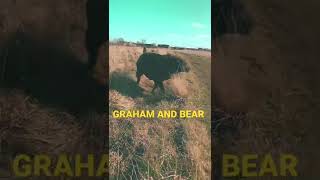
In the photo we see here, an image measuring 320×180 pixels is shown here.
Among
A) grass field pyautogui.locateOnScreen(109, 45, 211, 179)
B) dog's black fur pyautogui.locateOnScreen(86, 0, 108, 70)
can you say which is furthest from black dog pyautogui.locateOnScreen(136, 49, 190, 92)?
dog's black fur pyautogui.locateOnScreen(86, 0, 108, 70)

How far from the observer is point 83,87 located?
233 inches

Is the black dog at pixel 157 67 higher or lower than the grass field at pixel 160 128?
higher

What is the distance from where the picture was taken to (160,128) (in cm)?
603

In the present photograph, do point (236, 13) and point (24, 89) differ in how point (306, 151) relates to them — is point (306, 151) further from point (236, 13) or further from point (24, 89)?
point (24, 89)

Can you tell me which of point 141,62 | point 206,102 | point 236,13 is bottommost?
point 206,102

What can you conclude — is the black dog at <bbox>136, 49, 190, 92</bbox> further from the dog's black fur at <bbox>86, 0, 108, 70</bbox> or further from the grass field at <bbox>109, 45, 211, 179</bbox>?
the dog's black fur at <bbox>86, 0, 108, 70</bbox>

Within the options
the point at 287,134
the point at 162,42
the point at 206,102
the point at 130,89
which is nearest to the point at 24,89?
the point at 130,89

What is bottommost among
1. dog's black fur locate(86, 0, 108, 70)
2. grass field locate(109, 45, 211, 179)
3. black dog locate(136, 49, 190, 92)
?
grass field locate(109, 45, 211, 179)

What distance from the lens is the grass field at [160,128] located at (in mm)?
5969

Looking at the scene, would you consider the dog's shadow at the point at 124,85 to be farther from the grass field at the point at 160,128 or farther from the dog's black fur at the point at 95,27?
the dog's black fur at the point at 95,27

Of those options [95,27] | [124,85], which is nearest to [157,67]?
[124,85]

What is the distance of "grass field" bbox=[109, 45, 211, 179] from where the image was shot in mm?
5969

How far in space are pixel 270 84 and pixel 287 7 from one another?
886 mm

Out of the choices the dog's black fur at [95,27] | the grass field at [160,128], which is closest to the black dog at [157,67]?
the grass field at [160,128]
